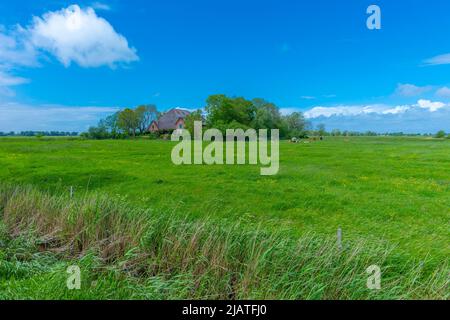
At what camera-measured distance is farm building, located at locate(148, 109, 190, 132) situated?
266 ft

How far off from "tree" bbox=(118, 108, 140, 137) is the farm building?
493 cm

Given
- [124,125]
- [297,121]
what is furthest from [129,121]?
[297,121]

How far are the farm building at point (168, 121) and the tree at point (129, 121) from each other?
493cm

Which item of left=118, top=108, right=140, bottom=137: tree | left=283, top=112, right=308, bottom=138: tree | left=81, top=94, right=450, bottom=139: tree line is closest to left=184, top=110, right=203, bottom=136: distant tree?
left=81, top=94, right=450, bottom=139: tree line

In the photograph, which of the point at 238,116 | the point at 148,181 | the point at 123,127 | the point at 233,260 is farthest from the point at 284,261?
the point at 123,127

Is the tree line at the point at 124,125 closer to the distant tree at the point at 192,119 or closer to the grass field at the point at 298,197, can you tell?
the distant tree at the point at 192,119

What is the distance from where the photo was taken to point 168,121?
277 ft

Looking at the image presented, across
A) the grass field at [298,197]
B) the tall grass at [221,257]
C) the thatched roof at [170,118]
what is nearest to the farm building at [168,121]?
the thatched roof at [170,118]

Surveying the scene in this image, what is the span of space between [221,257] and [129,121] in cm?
8221

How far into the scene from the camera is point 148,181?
15.0 m

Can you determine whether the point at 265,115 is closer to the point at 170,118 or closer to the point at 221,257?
the point at 170,118

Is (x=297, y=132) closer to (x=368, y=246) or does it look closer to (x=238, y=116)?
(x=238, y=116)

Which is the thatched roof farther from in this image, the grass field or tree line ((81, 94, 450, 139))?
the grass field

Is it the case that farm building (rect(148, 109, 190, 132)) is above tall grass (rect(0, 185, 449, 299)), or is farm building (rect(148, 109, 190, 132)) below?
above
